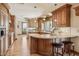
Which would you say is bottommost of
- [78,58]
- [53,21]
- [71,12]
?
[78,58]

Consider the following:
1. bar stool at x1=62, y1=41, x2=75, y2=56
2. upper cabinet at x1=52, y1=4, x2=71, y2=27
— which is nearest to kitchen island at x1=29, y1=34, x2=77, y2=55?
bar stool at x1=62, y1=41, x2=75, y2=56

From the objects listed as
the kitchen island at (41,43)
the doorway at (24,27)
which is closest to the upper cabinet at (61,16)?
the kitchen island at (41,43)

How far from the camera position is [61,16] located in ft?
10.8

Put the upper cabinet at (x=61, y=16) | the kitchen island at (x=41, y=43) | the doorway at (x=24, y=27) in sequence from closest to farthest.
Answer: the doorway at (x=24, y=27) < the upper cabinet at (x=61, y=16) < the kitchen island at (x=41, y=43)

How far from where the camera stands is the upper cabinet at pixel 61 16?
307 cm

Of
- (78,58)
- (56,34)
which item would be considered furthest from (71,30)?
(78,58)

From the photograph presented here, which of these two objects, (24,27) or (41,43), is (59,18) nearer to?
(24,27)

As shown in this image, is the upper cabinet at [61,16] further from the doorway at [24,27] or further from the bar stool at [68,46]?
the doorway at [24,27]

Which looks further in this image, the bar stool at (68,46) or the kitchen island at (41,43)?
the kitchen island at (41,43)

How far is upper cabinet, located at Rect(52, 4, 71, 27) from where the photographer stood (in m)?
3.07

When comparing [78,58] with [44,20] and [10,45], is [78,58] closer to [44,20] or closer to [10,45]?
[44,20]

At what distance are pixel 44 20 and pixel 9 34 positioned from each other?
91cm

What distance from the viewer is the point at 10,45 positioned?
11.7ft

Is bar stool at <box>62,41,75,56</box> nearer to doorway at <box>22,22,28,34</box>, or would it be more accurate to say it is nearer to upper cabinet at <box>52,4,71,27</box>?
upper cabinet at <box>52,4,71,27</box>
